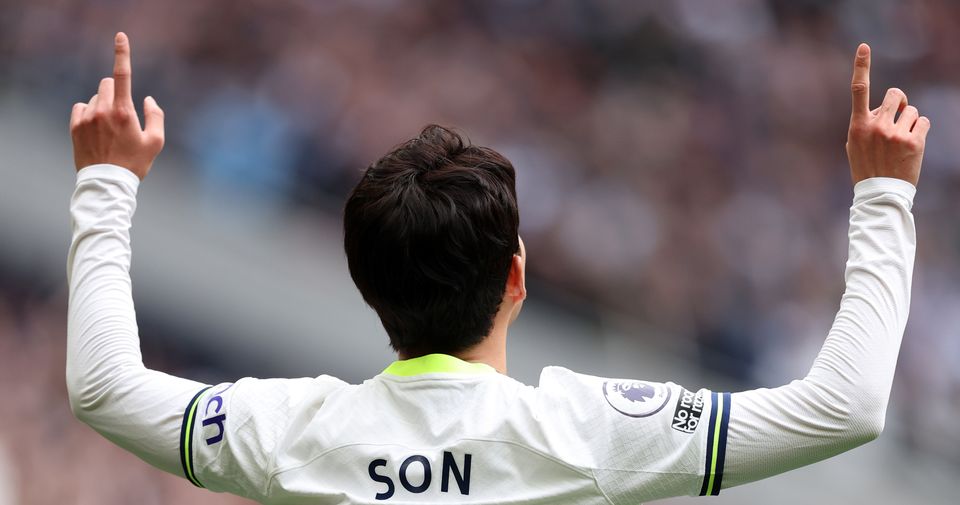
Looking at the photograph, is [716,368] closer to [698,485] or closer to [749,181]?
[749,181]

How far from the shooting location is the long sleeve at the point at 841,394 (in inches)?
43.8

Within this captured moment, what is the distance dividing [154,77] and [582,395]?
3722mm

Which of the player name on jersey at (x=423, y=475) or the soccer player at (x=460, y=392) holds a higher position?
the soccer player at (x=460, y=392)

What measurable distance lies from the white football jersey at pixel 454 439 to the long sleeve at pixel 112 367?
31mm

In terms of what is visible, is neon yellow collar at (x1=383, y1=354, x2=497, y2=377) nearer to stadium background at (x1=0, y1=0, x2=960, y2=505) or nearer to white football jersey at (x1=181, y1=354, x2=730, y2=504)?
white football jersey at (x1=181, y1=354, x2=730, y2=504)

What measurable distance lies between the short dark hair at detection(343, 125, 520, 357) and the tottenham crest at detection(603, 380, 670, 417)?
6.8 inches

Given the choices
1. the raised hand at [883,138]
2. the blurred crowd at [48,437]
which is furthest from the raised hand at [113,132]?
the blurred crowd at [48,437]

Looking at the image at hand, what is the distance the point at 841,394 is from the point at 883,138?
12.6 inches

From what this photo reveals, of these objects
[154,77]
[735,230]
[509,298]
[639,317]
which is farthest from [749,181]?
[509,298]

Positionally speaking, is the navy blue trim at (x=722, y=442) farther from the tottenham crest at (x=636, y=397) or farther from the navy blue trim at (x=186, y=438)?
the navy blue trim at (x=186, y=438)

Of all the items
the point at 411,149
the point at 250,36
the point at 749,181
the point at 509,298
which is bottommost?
the point at 509,298

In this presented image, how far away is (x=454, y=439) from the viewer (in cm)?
119

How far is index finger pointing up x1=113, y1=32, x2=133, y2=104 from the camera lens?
4.41 ft

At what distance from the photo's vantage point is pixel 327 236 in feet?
15.0
